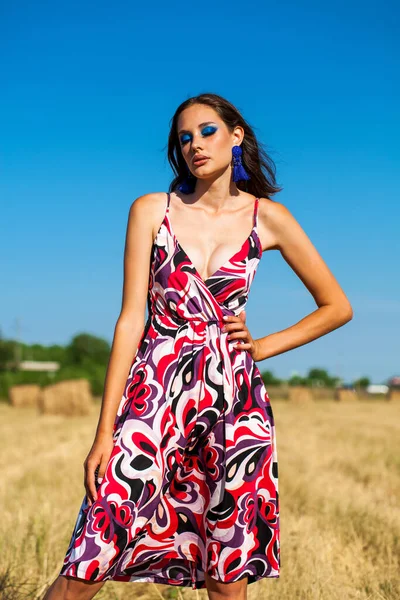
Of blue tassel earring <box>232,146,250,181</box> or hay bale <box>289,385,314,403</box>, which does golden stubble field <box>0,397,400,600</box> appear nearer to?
blue tassel earring <box>232,146,250,181</box>

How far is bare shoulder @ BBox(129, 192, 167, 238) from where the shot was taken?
2.82 m

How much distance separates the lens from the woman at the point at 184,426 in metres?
2.57

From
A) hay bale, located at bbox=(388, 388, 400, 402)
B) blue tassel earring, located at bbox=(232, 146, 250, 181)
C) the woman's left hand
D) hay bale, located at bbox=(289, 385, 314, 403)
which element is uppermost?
blue tassel earring, located at bbox=(232, 146, 250, 181)

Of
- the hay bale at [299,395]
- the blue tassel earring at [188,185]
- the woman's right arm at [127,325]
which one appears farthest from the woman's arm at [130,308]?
the hay bale at [299,395]

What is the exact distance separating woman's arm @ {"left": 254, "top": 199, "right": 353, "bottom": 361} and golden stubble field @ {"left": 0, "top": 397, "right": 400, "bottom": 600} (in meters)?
1.16

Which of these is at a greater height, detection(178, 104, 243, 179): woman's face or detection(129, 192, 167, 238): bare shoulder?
detection(178, 104, 243, 179): woman's face

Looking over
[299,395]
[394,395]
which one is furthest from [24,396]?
[394,395]

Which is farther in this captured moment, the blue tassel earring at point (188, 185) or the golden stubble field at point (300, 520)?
the golden stubble field at point (300, 520)

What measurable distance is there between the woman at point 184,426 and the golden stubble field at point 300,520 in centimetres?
81

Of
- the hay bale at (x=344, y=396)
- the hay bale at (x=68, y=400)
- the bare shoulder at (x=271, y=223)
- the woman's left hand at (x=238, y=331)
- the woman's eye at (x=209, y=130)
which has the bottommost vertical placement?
the hay bale at (x=344, y=396)

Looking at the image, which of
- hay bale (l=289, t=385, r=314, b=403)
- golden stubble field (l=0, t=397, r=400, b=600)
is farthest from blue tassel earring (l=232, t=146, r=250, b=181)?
hay bale (l=289, t=385, r=314, b=403)

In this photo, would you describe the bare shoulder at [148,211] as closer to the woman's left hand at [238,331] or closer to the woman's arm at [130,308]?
the woman's arm at [130,308]

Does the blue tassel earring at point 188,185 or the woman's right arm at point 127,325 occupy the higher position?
the blue tassel earring at point 188,185

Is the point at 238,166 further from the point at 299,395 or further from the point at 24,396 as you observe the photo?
the point at 299,395
